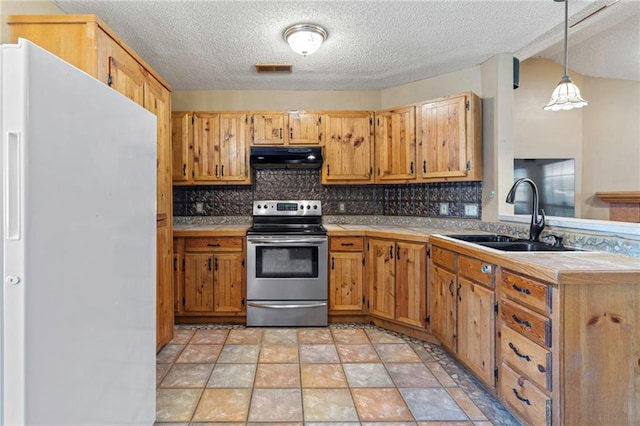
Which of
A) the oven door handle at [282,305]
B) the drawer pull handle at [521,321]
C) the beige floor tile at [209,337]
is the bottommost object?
the beige floor tile at [209,337]

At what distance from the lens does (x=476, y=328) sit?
1.87 meters

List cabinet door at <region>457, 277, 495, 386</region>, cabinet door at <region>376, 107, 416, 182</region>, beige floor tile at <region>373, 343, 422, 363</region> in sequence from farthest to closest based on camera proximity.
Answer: cabinet door at <region>376, 107, 416, 182</region>, beige floor tile at <region>373, 343, 422, 363</region>, cabinet door at <region>457, 277, 495, 386</region>

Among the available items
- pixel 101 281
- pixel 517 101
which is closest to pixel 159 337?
pixel 101 281

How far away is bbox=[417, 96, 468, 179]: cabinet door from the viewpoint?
2.62 meters

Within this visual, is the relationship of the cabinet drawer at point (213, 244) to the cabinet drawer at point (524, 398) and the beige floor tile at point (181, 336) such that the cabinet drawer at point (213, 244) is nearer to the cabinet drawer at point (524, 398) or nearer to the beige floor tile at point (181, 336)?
the beige floor tile at point (181, 336)

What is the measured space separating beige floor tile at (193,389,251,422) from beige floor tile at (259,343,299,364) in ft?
1.26

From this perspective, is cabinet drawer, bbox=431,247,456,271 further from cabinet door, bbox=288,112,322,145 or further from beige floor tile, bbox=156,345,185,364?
beige floor tile, bbox=156,345,185,364

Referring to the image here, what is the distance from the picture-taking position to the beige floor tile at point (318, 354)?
7.26ft

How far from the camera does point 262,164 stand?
317 cm

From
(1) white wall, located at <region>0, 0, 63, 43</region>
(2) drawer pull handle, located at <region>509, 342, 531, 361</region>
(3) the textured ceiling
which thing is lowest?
(2) drawer pull handle, located at <region>509, 342, 531, 361</region>

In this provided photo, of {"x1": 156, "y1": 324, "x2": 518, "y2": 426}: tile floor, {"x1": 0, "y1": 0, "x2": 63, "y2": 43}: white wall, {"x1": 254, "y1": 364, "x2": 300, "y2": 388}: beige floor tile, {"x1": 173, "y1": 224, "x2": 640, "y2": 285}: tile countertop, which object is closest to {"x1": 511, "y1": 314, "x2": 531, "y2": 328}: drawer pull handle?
{"x1": 173, "y1": 224, "x2": 640, "y2": 285}: tile countertop

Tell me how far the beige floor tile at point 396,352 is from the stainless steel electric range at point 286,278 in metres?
0.61

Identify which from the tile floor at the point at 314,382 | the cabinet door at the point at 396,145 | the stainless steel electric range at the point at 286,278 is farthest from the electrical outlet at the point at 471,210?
the stainless steel electric range at the point at 286,278

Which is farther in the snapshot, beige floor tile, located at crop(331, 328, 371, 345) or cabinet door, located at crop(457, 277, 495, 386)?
beige floor tile, located at crop(331, 328, 371, 345)
